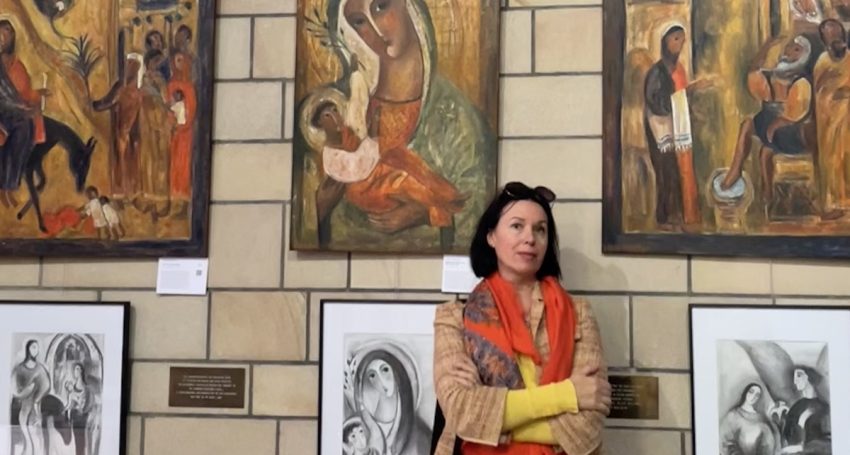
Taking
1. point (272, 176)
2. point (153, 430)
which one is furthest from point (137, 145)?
point (153, 430)

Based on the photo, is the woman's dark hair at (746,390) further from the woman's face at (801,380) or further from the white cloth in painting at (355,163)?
the white cloth in painting at (355,163)

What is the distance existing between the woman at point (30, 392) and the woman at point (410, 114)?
73 centimetres

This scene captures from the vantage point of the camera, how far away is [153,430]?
2.14m

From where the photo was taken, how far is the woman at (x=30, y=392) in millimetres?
2156

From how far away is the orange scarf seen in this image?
168 cm

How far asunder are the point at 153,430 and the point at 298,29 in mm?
951

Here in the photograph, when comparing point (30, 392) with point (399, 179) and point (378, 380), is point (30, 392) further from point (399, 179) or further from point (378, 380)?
point (399, 179)

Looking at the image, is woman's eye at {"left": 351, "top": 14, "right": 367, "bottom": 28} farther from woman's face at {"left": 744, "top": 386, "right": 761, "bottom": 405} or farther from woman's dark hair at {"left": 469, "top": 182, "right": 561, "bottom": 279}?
woman's face at {"left": 744, "top": 386, "right": 761, "bottom": 405}

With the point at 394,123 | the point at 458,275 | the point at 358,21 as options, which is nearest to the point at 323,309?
the point at 458,275

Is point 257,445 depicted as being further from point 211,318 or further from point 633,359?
point 633,359

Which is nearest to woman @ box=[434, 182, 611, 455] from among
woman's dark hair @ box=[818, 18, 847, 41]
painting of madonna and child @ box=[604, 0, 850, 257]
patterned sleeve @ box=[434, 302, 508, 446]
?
patterned sleeve @ box=[434, 302, 508, 446]

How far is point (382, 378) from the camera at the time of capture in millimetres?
2066

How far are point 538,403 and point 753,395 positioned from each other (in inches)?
22.7

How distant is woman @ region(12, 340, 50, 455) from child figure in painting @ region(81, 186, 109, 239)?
0.29 m
